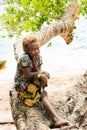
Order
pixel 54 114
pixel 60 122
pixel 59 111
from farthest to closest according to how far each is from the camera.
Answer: pixel 59 111, pixel 54 114, pixel 60 122

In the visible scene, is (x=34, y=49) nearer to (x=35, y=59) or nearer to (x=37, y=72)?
(x=35, y=59)

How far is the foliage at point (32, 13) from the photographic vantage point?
396 inches

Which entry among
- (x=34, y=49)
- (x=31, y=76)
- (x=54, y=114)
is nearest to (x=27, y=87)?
(x=31, y=76)

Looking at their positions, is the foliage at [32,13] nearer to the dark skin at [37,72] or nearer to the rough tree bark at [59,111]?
the dark skin at [37,72]

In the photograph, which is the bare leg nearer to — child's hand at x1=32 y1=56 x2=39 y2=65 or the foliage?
child's hand at x1=32 y1=56 x2=39 y2=65

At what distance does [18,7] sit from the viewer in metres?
11.3

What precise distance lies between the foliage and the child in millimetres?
5982

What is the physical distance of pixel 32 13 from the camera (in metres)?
10.7

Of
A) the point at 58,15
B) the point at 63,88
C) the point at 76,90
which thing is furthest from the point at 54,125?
the point at 58,15

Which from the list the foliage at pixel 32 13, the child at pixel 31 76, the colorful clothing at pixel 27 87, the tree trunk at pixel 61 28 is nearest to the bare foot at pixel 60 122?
the child at pixel 31 76

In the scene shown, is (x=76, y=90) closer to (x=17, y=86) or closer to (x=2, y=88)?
(x=17, y=86)

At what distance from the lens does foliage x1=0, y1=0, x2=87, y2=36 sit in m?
10.1

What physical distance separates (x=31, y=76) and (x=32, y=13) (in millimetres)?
7121

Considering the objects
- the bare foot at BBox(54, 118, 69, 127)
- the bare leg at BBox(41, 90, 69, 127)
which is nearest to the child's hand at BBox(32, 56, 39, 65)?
the bare leg at BBox(41, 90, 69, 127)
